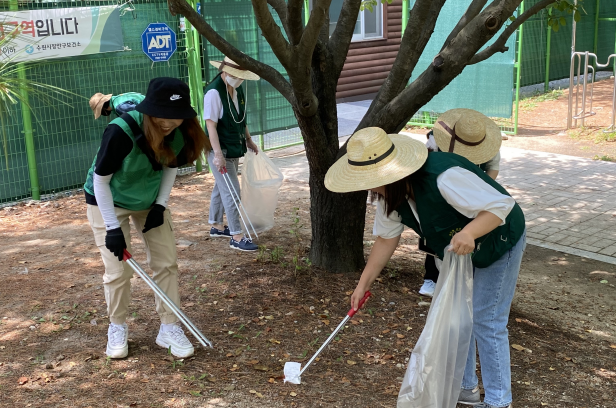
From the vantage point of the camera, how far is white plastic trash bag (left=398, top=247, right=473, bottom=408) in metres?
3.14

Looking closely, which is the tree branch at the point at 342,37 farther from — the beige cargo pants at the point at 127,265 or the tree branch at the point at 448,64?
the beige cargo pants at the point at 127,265

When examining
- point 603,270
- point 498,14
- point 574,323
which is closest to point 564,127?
point 603,270

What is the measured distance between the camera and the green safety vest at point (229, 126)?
5855 millimetres

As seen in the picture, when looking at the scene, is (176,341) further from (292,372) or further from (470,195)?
(470,195)

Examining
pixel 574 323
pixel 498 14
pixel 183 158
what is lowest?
pixel 574 323

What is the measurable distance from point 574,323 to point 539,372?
3.05 feet

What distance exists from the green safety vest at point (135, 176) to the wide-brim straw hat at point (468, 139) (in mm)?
1638

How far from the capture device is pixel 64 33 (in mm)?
7539

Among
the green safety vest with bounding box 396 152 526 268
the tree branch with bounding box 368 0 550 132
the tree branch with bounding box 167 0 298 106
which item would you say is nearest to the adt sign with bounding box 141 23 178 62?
the tree branch with bounding box 167 0 298 106

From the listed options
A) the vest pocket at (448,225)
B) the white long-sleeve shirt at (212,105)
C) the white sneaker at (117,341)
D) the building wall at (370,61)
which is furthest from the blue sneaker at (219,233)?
the building wall at (370,61)

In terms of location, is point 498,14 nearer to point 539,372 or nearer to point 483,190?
point 483,190

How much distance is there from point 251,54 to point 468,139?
5.63 meters

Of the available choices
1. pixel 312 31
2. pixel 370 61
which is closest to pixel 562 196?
pixel 312 31

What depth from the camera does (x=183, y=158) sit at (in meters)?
3.83
